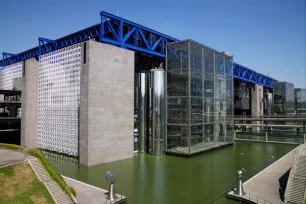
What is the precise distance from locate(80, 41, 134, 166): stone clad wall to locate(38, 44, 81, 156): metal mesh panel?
3355 millimetres

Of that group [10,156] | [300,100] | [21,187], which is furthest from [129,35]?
[300,100]

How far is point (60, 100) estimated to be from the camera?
101ft

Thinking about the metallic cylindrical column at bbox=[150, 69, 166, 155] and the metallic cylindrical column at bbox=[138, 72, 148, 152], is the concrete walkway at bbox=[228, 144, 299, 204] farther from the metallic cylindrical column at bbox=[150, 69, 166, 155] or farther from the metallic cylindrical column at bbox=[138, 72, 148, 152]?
the metallic cylindrical column at bbox=[138, 72, 148, 152]

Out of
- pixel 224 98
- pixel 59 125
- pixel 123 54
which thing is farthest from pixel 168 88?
pixel 59 125

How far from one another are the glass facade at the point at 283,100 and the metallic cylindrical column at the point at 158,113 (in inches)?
2055

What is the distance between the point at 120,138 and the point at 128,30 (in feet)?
56.4

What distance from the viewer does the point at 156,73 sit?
3147 centimetres

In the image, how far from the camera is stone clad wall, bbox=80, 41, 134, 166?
24.9 meters

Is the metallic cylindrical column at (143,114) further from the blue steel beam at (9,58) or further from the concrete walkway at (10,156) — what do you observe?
the blue steel beam at (9,58)

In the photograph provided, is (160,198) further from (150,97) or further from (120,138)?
(150,97)

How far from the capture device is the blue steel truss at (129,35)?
33219 mm

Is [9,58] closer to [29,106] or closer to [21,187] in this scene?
[29,106]

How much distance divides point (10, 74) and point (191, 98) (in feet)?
127

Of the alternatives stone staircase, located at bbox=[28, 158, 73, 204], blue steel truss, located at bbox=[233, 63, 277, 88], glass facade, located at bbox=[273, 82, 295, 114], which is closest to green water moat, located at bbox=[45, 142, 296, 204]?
stone staircase, located at bbox=[28, 158, 73, 204]
